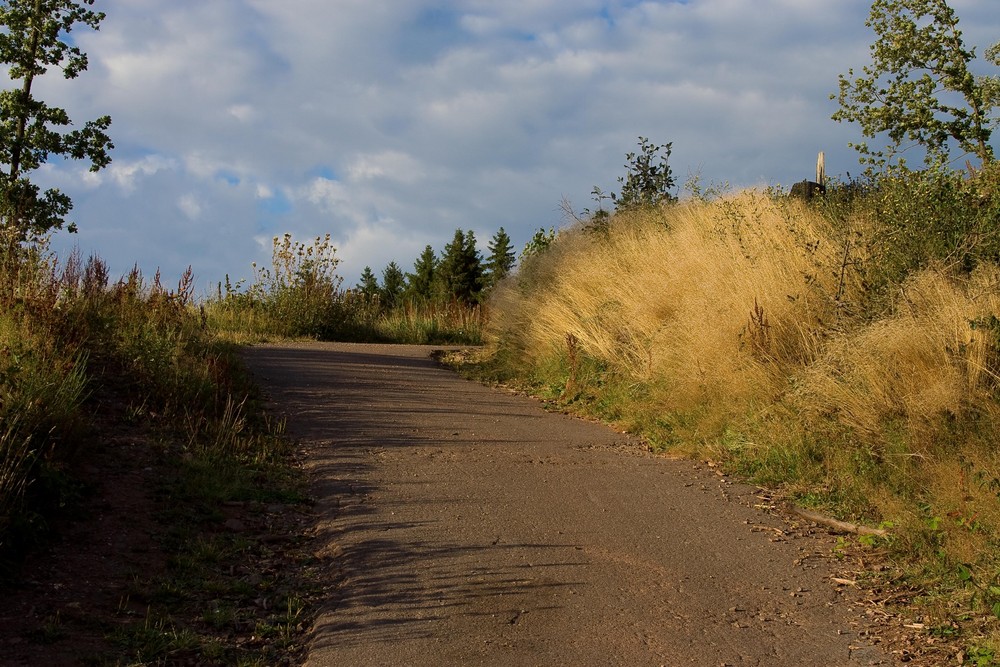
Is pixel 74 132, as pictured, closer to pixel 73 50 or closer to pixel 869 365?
pixel 73 50

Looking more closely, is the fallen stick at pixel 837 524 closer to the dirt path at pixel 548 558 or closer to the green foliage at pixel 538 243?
the dirt path at pixel 548 558

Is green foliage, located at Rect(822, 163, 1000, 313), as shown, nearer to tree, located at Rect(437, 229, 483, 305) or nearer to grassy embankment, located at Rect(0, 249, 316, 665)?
grassy embankment, located at Rect(0, 249, 316, 665)

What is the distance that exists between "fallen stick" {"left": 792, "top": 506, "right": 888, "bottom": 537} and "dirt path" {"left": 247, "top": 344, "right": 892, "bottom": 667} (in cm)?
23

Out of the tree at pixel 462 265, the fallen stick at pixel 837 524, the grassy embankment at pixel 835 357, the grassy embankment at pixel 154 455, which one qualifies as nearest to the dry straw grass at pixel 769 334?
the grassy embankment at pixel 835 357

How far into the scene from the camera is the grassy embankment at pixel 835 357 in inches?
249

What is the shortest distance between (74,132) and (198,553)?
15.5 meters

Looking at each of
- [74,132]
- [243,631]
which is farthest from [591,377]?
[74,132]

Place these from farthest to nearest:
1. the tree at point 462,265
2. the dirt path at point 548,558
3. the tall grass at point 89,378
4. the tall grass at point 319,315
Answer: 1. the tree at point 462,265
2. the tall grass at point 319,315
3. the tall grass at point 89,378
4. the dirt path at point 548,558

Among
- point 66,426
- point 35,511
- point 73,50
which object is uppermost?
point 73,50

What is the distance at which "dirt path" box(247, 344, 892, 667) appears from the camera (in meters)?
4.76

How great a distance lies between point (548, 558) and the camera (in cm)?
589

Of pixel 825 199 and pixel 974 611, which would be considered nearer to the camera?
pixel 974 611

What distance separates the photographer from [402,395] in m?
11.5

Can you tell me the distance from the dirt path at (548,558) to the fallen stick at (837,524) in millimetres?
231
